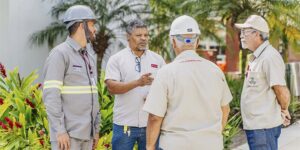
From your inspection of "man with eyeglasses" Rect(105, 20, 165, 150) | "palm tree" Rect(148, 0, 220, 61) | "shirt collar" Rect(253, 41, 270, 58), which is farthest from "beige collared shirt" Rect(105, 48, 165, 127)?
"palm tree" Rect(148, 0, 220, 61)

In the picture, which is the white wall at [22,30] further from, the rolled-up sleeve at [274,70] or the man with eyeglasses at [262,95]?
the rolled-up sleeve at [274,70]

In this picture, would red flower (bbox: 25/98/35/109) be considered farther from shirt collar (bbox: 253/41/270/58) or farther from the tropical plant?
shirt collar (bbox: 253/41/270/58)

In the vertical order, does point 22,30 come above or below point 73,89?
above

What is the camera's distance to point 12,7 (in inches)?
392

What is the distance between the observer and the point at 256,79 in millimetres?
4613

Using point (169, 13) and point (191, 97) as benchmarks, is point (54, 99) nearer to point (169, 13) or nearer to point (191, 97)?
point (191, 97)

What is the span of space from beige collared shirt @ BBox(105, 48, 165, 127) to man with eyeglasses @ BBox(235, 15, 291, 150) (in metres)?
0.97

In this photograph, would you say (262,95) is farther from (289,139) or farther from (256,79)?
(289,139)

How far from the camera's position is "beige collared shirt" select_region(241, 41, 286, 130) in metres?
4.57

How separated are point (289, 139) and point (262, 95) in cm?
520

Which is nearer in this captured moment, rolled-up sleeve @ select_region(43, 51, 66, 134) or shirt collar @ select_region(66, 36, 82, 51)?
rolled-up sleeve @ select_region(43, 51, 66, 134)

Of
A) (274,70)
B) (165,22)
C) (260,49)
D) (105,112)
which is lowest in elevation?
(105,112)

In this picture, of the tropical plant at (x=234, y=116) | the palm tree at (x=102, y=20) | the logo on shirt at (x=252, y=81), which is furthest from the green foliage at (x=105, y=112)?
the palm tree at (x=102, y=20)

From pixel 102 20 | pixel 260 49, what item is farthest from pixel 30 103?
pixel 102 20
